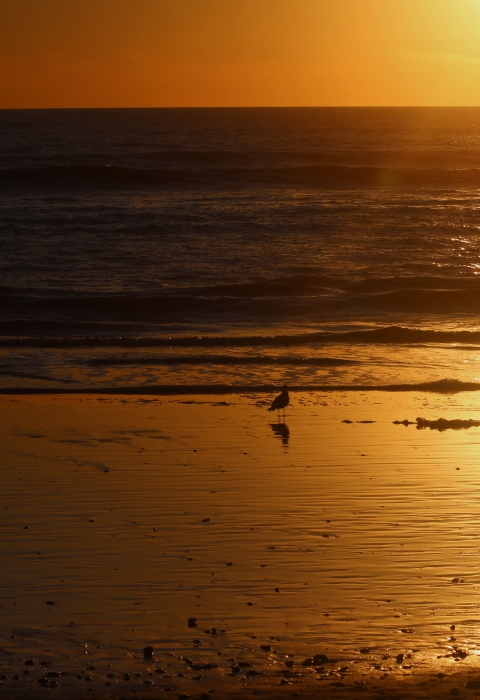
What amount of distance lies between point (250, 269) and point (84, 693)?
20.7 metres

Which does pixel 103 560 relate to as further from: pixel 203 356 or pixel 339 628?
pixel 203 356

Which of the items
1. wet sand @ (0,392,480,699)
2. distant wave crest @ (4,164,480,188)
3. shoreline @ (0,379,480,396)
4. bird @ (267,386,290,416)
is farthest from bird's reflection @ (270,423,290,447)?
distant wave crest @ (4,164,480,188)

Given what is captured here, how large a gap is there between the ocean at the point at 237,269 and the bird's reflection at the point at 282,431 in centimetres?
256

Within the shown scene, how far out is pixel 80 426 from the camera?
10.0 meters

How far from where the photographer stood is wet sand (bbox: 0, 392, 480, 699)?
4.55 metres

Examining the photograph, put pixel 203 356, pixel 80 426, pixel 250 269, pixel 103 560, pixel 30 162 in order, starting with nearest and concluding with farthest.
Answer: pixel 103 560
pixel 80 426
pixel 203 356
pixel 250 269
pixel 30 162

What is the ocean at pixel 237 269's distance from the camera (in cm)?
1425

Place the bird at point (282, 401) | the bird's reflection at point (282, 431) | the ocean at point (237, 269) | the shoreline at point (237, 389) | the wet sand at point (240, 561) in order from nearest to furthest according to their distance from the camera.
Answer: the wet sand at point (240, 561)
the bird's reflection at point (282, 431)
the bird at point (282, 401)
the shoreline at point (237, 389)
the ocean at point (237, 269)

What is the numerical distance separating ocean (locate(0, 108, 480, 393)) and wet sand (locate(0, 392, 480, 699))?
3.75 m

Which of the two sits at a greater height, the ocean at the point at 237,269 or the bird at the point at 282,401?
the ocean at the point at 237,269

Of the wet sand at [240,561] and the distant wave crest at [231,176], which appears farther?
the distant wave crest at [231,176]

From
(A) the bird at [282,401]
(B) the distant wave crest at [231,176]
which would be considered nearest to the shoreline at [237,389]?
(A) the bird at [282,401]

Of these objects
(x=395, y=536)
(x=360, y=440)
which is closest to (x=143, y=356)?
(x=360, y=440)

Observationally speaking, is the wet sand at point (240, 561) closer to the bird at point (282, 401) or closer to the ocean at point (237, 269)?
the bird at point (282, 401)
